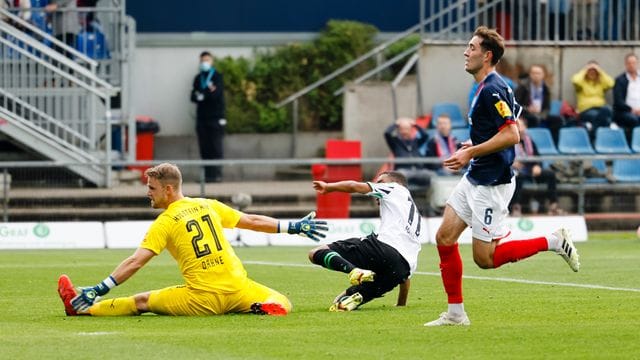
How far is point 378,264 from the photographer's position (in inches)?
507

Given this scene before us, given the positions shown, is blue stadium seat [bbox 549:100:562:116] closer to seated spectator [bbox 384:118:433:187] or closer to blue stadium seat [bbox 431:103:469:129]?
blue stadium seat [bbox 431:103:469:129]

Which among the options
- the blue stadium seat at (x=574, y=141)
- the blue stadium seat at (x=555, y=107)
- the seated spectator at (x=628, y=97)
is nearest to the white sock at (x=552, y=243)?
the blue stadium seat at (x=574, y=141)

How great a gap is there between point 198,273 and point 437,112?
1600 cm

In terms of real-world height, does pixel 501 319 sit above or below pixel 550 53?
below

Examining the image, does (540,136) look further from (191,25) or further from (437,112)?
(191,25)

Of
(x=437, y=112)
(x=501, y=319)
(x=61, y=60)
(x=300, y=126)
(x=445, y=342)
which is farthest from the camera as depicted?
(x=300, y=126)

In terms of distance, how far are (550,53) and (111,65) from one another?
8191 mm

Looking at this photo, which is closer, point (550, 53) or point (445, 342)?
point (445, 342)

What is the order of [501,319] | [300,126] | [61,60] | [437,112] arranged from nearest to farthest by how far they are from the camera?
[501,319] → [61,60] → [437,112] → [300,126]

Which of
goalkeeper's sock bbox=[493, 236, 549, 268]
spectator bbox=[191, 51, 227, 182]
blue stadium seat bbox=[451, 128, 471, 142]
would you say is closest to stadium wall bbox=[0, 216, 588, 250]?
blue stadium seat bbox=[451, 128, 471, 142]

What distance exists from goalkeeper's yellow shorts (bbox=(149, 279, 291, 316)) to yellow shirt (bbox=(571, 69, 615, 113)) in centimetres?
1599

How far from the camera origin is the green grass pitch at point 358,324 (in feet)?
32.4

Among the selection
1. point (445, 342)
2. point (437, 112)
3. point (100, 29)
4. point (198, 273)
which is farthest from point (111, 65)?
point (445, 342)

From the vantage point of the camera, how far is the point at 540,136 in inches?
1043
